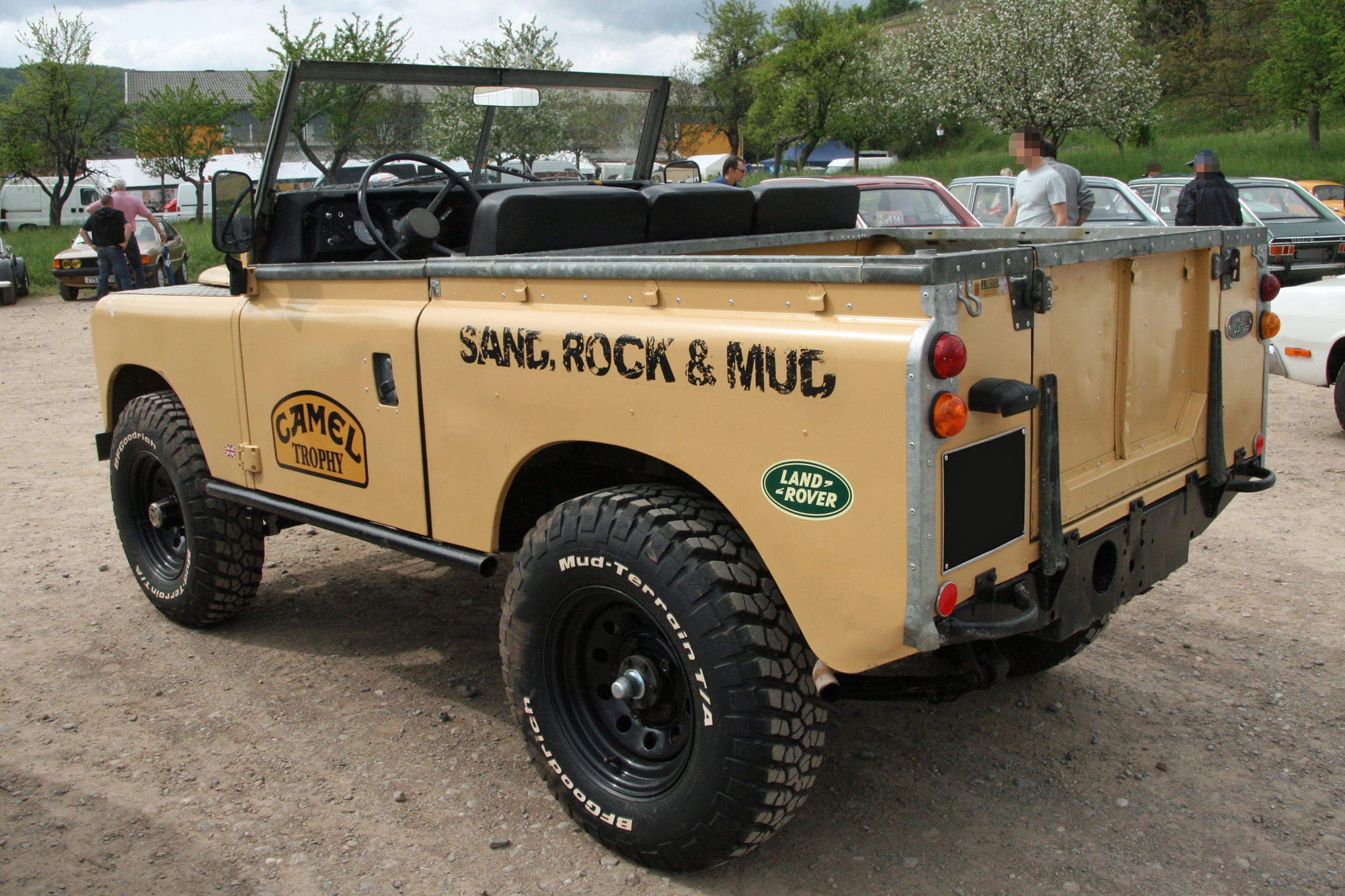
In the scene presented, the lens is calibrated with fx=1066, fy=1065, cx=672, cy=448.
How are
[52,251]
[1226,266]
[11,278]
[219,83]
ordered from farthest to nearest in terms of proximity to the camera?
[219,83]
[52,251]
[11,278]
[1226,266]

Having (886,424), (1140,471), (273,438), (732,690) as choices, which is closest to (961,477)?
(886,424)

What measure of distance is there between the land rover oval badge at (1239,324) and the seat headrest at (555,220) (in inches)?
73.2

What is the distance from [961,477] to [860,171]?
160ft

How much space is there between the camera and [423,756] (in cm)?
338

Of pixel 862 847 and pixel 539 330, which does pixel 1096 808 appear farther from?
pixel 539 330

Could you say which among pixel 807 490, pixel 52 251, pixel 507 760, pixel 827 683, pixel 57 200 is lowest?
pixel 507 760

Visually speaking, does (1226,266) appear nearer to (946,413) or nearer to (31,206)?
(946,413)

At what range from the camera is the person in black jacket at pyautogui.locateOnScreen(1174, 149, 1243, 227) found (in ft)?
32.1

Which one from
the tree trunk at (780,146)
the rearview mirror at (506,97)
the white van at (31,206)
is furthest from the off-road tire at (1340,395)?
the tree trunk at (780,146)

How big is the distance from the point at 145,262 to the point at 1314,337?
15142mm

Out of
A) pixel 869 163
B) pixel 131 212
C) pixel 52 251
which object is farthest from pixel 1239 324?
pixel 869 163

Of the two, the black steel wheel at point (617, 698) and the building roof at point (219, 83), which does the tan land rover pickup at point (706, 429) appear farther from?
the building roof at point (219, 83)

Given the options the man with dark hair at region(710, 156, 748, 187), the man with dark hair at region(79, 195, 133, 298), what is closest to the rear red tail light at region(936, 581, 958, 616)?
the man with dark hair at region(710, 156, 748, 187)

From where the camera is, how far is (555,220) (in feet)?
11.0
